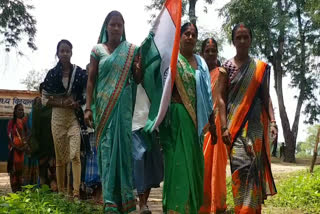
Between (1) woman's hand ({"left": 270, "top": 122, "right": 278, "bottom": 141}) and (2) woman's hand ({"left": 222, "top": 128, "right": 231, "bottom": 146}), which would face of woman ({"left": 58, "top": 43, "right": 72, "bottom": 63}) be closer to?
(2) woman's hand ({"left": 222, "top": 128, "right": 231, "bottom": 146})

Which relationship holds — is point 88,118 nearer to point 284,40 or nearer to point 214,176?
point 214,176

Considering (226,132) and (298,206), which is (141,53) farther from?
(298,206)

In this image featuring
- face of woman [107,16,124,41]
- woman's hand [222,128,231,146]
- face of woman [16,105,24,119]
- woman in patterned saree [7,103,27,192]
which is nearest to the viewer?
woman's hand [222,128,231,146]

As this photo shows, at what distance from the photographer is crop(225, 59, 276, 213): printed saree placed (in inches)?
166

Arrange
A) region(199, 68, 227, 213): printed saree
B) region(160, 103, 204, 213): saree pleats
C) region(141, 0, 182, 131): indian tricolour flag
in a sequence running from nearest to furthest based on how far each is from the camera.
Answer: region(160, 103, 204, 213): saree pleats, region(141, 0, 182, 131): indian tricolour flag, region(199, 68, 227, 213): printed saree

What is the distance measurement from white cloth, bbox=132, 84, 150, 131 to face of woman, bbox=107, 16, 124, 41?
1.14 m

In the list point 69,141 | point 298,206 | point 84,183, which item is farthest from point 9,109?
point 298,206

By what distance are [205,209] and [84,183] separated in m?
2.64

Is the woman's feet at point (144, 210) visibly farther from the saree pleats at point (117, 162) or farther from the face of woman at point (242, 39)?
the face of woman at point (242, 39)

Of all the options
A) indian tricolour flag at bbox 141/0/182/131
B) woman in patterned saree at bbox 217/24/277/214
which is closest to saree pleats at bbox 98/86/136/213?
indian tricolour flag at bbox 141/0/182/131

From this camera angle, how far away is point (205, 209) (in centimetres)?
528

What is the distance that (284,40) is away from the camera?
86.0 feet

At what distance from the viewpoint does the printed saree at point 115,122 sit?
14.0 feet

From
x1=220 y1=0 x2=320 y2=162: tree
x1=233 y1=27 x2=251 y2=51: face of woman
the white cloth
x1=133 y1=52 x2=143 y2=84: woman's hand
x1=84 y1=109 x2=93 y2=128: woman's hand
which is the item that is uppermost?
x1=220 y1=0 x2=320 y2=162: tree
